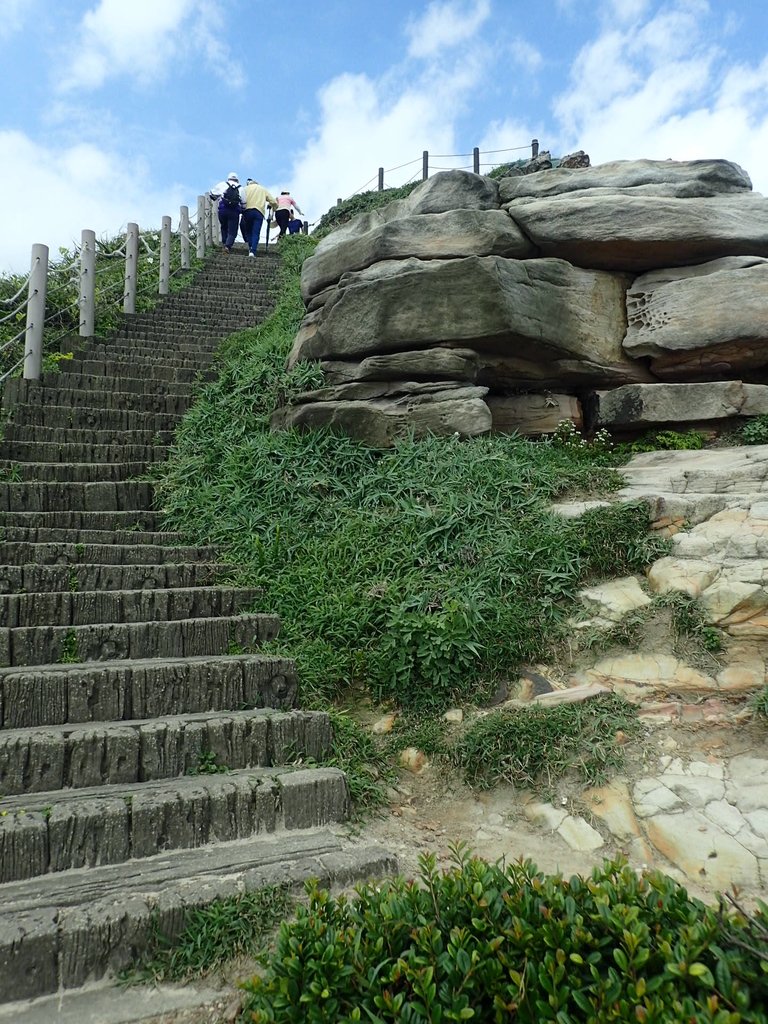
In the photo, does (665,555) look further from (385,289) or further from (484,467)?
(385,289)

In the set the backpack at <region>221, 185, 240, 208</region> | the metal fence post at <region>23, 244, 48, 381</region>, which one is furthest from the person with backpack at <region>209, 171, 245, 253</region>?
the metal fence post at <region>23, 244, 48, 381</region>

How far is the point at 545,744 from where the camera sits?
3.24 m

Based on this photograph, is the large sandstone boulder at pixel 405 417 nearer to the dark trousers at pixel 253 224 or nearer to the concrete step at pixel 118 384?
the concrete step at pixel 118 384

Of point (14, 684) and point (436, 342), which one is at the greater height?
point (436, 342)

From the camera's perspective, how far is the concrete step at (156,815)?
2.53 meters

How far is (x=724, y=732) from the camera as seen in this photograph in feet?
10.6

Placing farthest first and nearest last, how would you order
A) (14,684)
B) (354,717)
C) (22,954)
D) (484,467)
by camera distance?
(484,467) < (354,717) < (14,684) < (22,954)

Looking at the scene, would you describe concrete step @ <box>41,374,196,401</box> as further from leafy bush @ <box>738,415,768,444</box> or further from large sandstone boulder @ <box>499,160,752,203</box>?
leafy bush @ <box>738,415,768,444</box>

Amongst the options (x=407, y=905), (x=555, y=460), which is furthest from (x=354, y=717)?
(x=555, y=460)

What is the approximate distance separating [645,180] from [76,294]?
7078mm

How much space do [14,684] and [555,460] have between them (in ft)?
13.0

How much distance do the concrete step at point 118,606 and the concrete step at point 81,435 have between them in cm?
247

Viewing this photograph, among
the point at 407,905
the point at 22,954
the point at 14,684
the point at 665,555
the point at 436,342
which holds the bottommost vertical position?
the point at 22,954

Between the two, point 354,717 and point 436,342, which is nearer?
point 354,717
